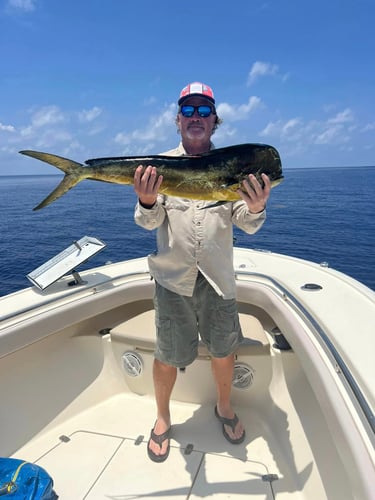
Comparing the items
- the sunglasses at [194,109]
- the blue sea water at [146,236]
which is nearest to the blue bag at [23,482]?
the sunglasses at [194,109]

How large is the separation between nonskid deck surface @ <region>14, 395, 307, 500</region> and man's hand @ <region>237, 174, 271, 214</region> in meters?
2.11

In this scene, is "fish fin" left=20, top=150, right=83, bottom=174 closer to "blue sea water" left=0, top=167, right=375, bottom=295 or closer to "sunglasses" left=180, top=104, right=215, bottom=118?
"sunglasses" left=180, top=104, right=215, bottom=118

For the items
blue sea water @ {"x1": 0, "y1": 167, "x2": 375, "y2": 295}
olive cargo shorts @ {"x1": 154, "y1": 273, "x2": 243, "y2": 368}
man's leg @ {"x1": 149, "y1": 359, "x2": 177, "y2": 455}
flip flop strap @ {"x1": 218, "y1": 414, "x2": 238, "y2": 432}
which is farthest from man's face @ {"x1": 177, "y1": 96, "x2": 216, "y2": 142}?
blue sea water @ {"x1": 0, "y1": 167, "x2": 375, "y2": 295}

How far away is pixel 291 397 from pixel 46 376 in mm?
2394

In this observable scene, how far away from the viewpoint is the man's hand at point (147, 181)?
7.05 feet

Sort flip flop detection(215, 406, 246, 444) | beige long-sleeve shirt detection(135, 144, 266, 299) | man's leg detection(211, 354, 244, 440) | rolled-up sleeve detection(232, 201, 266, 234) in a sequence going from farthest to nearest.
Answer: flip flop detection(215, 406, 246, 444) < man's leg detection(211, 354, 244, 440) < beige long-sleeve shirt detection(135, 144, 266, 299) < rolled-up sleeve detection(232, 201, 266, 234)

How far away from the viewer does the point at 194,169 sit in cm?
214

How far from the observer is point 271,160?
2.07 m

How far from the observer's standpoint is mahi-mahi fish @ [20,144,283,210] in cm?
207

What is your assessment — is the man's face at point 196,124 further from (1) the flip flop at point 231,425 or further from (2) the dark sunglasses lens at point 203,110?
(1) the flip flop at point 231,425

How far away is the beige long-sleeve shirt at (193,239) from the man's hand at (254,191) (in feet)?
0.86

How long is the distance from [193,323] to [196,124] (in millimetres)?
1491

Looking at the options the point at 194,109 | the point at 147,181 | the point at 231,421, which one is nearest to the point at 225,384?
the point at 231,421

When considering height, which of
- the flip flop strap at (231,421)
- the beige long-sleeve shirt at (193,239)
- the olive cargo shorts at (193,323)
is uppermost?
the beige long-sleeve shirt at (193,239)
